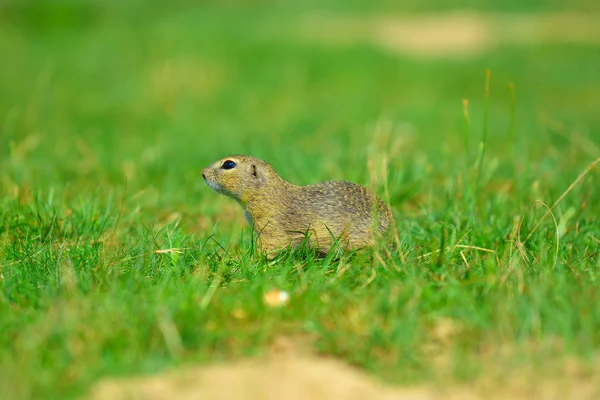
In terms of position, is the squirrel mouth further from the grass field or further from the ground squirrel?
the grass field

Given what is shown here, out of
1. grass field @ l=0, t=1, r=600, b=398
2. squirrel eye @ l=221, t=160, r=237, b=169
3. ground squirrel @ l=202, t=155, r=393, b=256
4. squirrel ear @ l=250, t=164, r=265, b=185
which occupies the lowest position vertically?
grass field @ l=0, t=1, r=600, b=398

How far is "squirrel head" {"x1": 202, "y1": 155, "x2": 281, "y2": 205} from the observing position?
459 cm

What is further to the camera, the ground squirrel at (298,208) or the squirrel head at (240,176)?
the squirrel head at (240,176)

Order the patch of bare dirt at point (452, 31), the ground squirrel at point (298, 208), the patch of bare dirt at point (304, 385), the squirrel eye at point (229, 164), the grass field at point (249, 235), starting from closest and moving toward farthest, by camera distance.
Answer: the patch of bare dirt at point (304, 385)
the grass field at point (249, 235)
the ground squirrel at point (298, 208)
the squirrel eye at point (229, 164)
the patch of bare dirt at point (452, 31)

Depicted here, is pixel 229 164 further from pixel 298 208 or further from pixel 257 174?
pixel 298 208

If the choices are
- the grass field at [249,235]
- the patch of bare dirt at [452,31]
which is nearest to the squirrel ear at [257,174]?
the grass field at [249,235]

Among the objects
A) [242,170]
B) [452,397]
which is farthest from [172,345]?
[242,170]

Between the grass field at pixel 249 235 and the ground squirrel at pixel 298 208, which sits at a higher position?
the ground squirrel at pixel 298 208

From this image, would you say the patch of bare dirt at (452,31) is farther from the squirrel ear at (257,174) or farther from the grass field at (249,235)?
the squirrel ear at (257,174)

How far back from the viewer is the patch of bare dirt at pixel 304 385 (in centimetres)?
275

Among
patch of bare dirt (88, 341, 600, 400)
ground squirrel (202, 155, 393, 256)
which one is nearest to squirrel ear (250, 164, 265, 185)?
ground squirrel (202, 155, 393, 256)

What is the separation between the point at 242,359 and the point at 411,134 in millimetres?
6291

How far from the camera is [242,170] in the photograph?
183 inches

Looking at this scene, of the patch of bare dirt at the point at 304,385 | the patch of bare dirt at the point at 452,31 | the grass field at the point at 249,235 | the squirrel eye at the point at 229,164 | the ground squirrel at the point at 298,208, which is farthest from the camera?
the patch of bare dirt at the point at 452,31
